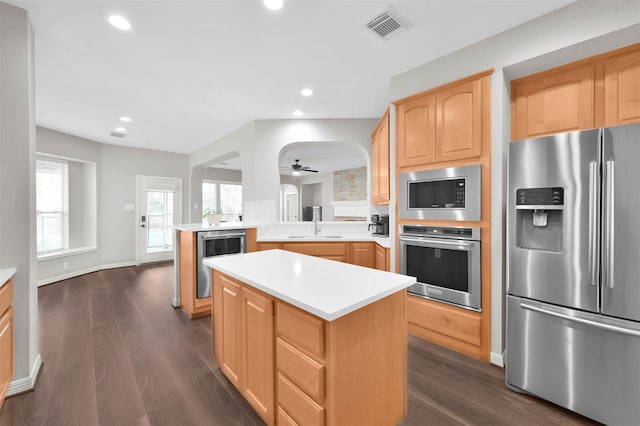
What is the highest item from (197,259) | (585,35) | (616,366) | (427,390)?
(585,35)

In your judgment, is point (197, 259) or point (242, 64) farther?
point (197, 259)

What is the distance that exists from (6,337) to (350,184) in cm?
812

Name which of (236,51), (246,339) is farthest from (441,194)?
(236,51)

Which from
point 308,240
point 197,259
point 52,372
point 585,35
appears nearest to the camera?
point 585,35

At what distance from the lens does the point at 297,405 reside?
4.01 feet

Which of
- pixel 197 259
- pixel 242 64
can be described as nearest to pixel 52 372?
pixel 197 259

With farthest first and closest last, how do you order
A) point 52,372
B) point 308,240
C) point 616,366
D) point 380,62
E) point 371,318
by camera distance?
point 308,240 → point 380,62 → point 52,372 → point 616,366 → point 371,318

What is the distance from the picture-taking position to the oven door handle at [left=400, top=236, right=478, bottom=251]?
226cm

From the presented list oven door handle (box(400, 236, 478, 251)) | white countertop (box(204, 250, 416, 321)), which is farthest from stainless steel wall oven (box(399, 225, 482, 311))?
white countertop (box(204, 250, 416, 321))

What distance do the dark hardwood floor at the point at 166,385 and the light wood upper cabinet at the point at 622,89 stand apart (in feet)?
6.42

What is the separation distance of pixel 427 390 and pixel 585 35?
261cm

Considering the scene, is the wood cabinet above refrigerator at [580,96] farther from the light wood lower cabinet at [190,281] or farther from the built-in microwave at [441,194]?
the light wood lower cabinet at [190,281]

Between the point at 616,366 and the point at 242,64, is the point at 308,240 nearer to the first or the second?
the point at 242,64

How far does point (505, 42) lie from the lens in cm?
211
